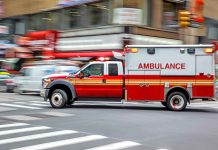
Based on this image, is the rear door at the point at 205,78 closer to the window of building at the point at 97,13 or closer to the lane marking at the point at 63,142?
the lane marking at the point at 63,142

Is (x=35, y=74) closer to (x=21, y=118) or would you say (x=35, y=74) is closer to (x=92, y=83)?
(x=92, y=83)

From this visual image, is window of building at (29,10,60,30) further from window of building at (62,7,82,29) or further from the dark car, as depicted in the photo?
the dark car

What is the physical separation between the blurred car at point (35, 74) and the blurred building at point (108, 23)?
21.5 ft

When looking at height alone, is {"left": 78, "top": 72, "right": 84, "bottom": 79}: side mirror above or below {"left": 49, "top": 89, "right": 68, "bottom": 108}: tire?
above

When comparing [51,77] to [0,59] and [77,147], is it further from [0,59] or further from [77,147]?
[0,59]

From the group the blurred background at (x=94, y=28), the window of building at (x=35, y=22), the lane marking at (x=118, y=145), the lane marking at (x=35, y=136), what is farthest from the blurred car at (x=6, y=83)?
the lane marking at (x=118, y=145)

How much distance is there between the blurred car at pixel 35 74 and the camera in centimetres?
2477

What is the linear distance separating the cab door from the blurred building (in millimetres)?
12799

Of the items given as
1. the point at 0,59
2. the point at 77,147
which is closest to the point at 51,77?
the point at 77,147

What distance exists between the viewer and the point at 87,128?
37.0 ft

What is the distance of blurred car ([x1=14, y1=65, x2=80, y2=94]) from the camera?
24766mm

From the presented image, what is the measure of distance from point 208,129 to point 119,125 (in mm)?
2428

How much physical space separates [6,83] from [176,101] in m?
16.2

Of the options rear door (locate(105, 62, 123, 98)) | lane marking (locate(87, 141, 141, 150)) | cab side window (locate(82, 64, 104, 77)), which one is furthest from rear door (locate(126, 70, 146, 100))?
lane marking (locate(87, 141, 141, 150))
